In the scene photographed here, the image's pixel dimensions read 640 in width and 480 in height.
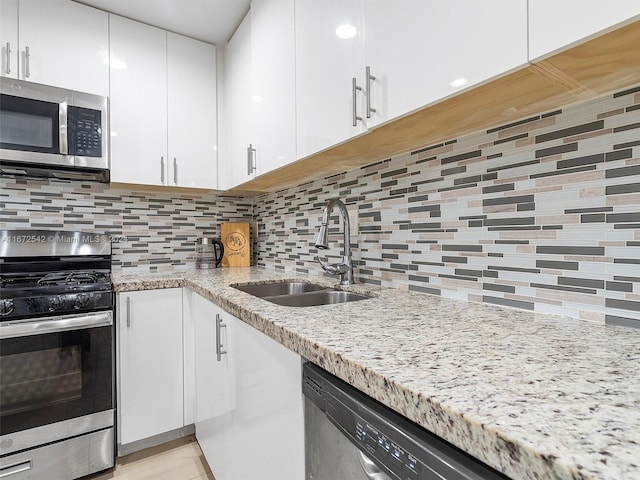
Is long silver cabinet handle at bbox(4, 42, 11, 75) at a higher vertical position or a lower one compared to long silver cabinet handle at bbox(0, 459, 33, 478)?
higher

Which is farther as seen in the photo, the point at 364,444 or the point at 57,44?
the point at 57,44

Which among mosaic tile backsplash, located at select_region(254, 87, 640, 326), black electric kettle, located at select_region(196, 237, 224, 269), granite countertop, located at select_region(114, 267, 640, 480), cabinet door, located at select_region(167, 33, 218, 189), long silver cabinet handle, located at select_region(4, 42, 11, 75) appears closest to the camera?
granite countertop, located at select_region(114, 267, 640, 480)

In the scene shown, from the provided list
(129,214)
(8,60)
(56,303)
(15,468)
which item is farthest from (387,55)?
(15,468)

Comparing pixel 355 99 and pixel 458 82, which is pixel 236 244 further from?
pixel 458 82

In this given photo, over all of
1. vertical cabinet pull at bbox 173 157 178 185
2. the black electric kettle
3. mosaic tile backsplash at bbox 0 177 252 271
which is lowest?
the black electric kettle

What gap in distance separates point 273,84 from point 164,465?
1906mm

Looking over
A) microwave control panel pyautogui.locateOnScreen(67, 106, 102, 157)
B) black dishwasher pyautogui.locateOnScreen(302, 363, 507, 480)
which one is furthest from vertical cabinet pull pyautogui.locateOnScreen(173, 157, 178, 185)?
black dishwasher pyautogui.locateOnScreen(302, 363, 507, 480)

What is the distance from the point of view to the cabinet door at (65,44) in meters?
1.67

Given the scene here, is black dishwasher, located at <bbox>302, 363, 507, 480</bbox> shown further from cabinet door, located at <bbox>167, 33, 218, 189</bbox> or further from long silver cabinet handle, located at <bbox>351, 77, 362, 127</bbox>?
cabinet door, located at <bbox>167, 33, 218, 189</bbox>

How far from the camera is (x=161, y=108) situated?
204 cm

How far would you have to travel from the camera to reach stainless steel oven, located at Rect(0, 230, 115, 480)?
4.59 ft

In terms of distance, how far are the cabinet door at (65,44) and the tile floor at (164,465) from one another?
1938 millimetres

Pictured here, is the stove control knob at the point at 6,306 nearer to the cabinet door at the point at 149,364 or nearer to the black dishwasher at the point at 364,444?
the cabinet door at the point at 149,364

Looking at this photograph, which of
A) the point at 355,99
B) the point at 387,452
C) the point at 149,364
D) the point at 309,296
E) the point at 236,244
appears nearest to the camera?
the point at 387,452
